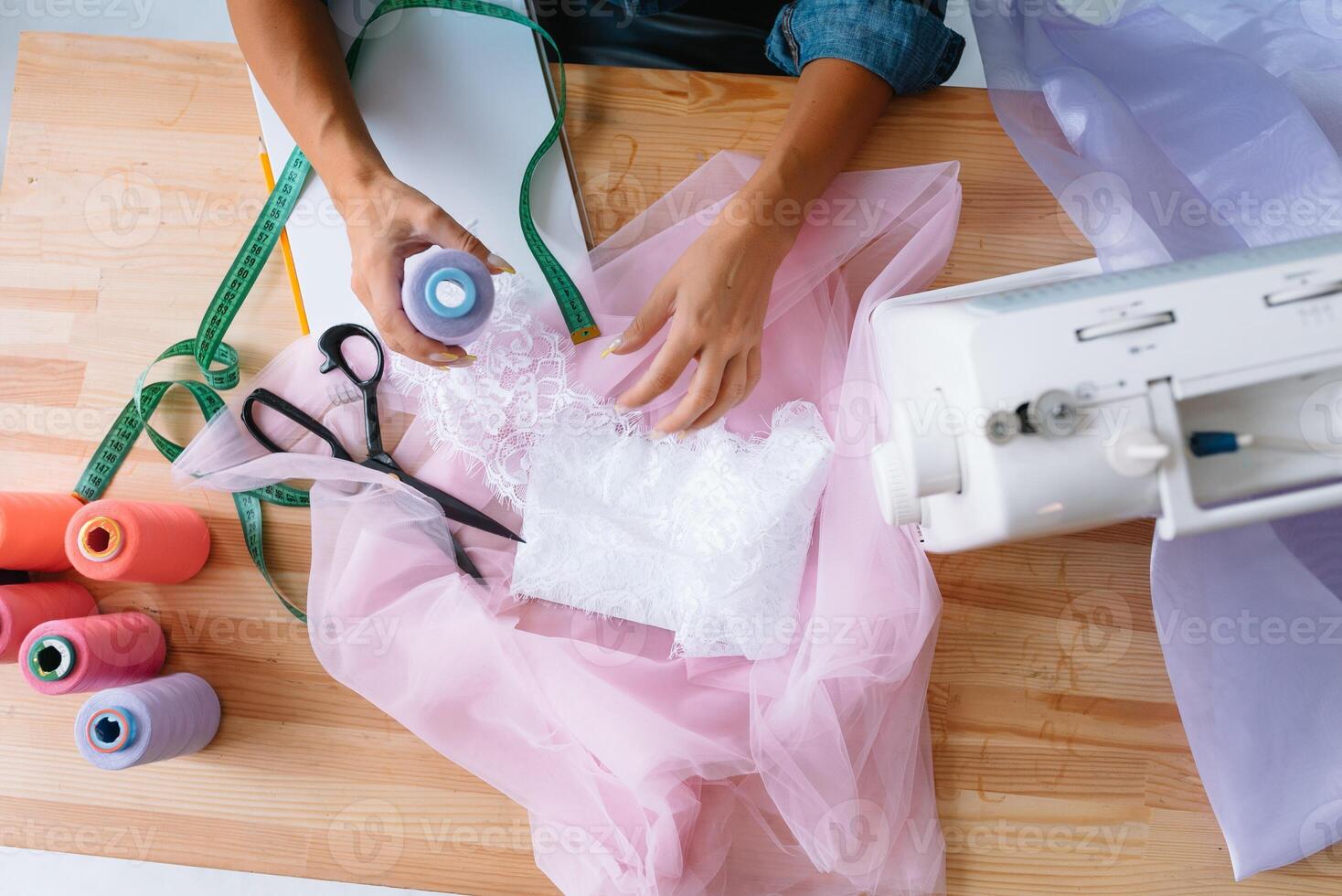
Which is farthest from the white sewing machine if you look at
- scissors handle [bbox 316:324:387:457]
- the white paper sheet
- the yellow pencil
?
the yellow pencil

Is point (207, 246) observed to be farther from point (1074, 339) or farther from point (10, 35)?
point (10, 35)

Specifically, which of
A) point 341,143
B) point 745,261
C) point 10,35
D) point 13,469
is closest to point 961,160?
point 745,261

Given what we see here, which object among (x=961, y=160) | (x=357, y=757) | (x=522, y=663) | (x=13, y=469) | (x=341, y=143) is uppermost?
(x=341, y=143)

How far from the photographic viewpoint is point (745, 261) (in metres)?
0.96

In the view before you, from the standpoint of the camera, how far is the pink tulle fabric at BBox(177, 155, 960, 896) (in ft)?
3.14

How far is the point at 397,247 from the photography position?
0.92 meters

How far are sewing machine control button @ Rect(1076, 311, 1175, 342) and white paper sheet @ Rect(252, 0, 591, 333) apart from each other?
0.59 meters

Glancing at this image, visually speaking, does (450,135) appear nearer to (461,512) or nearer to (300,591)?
(461,512)

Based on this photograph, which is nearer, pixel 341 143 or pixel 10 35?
pixel 341 143

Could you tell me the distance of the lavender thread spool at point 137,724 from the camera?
892 mm

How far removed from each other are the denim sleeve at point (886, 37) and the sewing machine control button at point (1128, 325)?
487 mm

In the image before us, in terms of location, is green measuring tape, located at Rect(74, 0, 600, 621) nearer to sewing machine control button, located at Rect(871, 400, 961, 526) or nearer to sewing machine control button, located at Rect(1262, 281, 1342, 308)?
sewing machine control button, located at Rect(871, 400, 961, 526)

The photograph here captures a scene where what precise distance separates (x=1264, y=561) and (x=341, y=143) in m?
1.20

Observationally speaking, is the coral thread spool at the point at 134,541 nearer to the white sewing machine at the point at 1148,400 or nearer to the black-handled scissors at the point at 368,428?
the black-handled scissors at the point at 368,428
